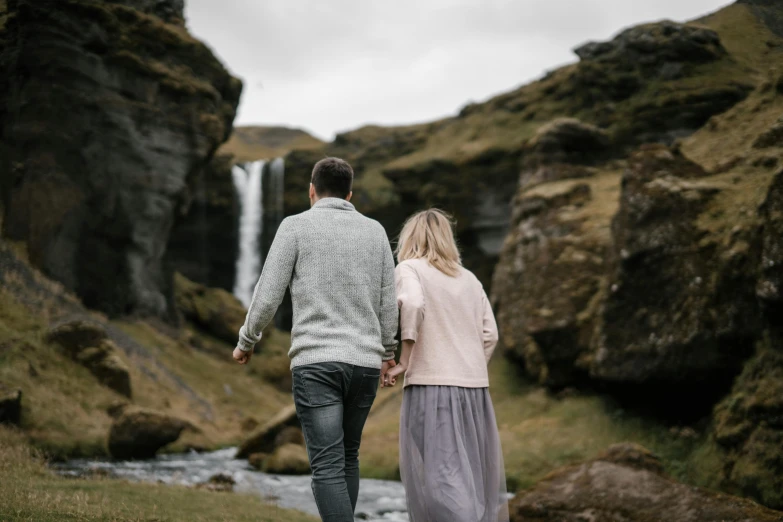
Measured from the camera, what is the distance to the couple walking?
19.2 feet

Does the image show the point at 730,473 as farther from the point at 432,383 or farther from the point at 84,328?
the point at 84,328

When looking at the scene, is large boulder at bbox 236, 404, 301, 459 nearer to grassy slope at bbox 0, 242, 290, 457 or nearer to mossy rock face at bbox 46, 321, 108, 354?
grassy slope at bbox 0, 242, 290, 457

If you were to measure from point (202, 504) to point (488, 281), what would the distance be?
39520 mm

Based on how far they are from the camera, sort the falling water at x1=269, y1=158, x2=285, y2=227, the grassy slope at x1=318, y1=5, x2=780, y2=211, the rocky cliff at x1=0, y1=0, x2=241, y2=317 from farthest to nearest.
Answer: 1. the falling water at x1=269, y1=158, x2=285, y2=227
2. the rocky cliff at x1=0, y1=0, x2=241, y2=317
3. the grassy slope at x1=318, y1=5, x2=780, y2=211

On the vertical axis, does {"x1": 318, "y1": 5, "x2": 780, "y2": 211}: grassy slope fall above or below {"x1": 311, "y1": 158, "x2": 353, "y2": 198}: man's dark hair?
above

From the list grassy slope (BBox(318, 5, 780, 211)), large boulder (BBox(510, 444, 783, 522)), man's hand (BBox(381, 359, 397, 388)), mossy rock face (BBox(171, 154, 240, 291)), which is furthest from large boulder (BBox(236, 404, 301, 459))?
mossy rock face (BBox(171, 154, 240, 291))

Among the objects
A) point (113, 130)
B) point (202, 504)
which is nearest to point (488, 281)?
point (113, 130)

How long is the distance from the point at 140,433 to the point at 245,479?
424 cm

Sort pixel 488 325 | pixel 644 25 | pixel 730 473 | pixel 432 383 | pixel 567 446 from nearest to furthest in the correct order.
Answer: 1. pixel 432 383
2. pixel 488 325
3. pixel 730 473
4. pixel 567 446
5. pixel 644 25

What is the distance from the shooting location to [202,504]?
36.0 ft

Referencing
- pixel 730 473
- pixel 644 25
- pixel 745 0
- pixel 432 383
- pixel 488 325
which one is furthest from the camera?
pixel 644 25

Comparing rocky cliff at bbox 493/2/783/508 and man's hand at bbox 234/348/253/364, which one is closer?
man's hand at bbox 234/348/253/364

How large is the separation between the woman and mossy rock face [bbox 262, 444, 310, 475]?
13737mm

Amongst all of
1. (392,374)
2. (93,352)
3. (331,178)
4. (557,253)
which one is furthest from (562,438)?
(93,352)
